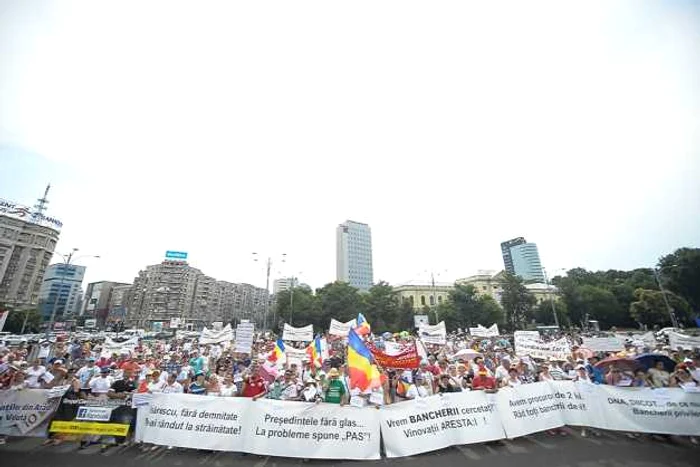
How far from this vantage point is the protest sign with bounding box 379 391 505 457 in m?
6.43

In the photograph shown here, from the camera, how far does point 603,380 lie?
8.95 m

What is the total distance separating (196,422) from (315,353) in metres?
6.92

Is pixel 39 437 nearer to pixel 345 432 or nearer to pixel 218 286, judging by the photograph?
pixel 345 432

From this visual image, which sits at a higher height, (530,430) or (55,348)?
(55,348)

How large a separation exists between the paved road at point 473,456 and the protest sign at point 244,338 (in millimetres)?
8063

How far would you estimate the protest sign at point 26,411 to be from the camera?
7391 millimetres

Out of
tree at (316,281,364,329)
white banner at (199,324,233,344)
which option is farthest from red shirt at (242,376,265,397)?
tree at (316,281,364,329)

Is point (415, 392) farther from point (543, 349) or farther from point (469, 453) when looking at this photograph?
point (543, 349)

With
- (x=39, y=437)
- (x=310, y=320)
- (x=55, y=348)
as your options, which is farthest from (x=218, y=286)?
(x=39, y=437)

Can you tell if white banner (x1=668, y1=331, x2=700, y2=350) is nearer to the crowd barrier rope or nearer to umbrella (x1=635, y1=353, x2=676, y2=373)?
umbrella (x1=635, y1=353, x2=676, y2=373)

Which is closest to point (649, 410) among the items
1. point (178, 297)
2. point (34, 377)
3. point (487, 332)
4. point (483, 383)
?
point (483, 383)

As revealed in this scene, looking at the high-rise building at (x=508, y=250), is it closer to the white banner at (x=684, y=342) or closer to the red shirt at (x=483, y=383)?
the white banner at (x=684, y=342)

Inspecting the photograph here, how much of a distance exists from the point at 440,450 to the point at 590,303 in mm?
72214

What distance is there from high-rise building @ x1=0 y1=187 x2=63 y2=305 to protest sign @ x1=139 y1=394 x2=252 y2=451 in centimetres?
9703
